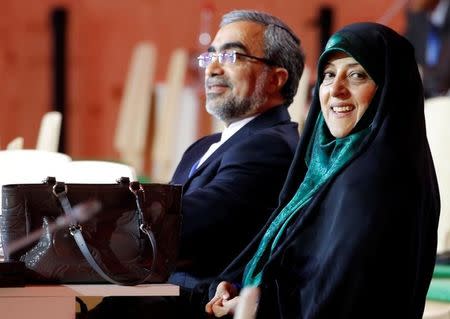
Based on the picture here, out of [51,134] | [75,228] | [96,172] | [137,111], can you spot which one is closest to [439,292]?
[96,172]

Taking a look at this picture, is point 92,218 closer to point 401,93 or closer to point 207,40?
point 401,93

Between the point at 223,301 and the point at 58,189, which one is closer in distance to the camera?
the point at 58,189

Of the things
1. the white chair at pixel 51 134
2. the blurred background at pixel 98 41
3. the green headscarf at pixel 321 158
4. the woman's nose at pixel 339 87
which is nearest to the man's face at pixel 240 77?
the green headscarf at pixel 321 158

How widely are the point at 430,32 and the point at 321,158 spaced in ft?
13.7

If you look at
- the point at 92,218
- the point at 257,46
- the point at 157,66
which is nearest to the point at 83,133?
the point at 157,66

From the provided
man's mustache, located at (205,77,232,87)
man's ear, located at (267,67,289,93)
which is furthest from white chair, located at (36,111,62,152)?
man's ear, located at (267,67,289,93)

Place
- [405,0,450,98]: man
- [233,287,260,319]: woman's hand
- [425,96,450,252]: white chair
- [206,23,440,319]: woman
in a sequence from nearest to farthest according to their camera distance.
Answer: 1. [233,287,260,319]: woman's hand
2. [206,23,440,319]: woman
3. [425,96,450,252]: white chair
4. [405,0,450,98]: man

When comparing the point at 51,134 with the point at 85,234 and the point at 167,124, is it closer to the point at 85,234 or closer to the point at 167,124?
the point at 85,234

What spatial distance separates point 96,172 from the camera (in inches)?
123

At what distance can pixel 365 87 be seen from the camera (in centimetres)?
253

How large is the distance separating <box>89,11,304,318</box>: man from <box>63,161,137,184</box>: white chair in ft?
0.63

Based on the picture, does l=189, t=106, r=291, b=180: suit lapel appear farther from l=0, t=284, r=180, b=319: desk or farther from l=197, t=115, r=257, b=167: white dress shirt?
l=0, t=284, r=180, b=319: desk

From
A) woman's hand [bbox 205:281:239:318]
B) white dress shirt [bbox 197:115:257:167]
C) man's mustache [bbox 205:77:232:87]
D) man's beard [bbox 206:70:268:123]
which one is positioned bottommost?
woman's hand [bbox 205:281:239:318]

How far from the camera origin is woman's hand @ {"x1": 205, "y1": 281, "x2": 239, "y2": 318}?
2568mm
